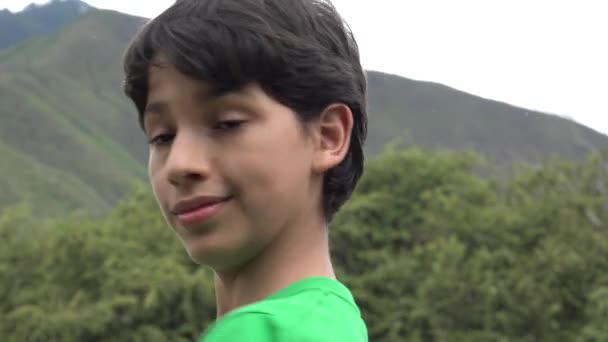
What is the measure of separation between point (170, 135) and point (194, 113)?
5cm

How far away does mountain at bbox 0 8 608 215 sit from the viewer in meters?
47.0

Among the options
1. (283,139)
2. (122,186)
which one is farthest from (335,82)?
(122,186)

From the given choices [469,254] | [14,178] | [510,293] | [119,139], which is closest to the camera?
[510,293]

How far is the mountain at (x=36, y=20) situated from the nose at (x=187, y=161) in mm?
72124

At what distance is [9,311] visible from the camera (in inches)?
512

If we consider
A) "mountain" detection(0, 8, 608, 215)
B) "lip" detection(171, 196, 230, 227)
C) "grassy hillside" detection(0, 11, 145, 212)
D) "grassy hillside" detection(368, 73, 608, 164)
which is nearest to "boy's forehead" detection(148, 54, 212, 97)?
"lip" detection(171, 196, 230, 227)

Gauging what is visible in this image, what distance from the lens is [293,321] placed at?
0.94 meters

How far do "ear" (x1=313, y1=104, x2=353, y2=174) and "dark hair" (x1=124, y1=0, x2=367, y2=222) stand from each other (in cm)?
1

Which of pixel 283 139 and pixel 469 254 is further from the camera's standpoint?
pixel 469 254

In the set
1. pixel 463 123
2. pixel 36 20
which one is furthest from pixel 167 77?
pixel 36 20

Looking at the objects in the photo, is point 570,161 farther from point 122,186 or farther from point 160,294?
point 122,186

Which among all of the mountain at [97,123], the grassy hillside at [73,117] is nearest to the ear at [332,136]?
the mountain at [97,123]

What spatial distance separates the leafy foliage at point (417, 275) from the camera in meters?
12.4

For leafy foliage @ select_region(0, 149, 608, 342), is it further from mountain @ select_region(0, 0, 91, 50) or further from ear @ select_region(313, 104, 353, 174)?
mountain @ select_region(0, 0, 91, 50)
